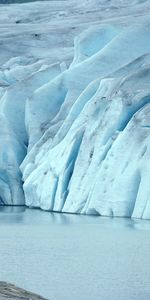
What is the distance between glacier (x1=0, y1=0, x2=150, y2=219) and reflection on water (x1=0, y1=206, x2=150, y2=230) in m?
0.23

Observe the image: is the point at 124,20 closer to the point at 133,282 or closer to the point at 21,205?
the point at 21,205

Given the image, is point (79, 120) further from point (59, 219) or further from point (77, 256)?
point (77, 256)

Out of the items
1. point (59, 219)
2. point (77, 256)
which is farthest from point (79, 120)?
point (77, 256)

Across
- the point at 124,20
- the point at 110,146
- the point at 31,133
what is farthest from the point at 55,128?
the point at 124,20

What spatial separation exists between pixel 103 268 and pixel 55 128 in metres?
11.0

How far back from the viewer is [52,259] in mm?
18969

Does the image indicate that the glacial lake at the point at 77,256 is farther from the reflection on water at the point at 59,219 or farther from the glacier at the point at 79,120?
the glacier at the point at 79,120

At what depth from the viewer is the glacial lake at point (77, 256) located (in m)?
16.3

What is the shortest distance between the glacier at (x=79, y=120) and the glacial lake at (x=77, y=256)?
0.76 m

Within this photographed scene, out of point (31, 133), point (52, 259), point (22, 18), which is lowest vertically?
point (22, 18)

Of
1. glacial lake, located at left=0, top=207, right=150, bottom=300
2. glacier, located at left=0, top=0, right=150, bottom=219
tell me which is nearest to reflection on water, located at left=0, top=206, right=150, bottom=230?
glacial lake, located at left=0, top=207, right=150, bottom=300

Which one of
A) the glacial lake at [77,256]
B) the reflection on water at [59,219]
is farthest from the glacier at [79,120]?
→ the glacial lake at [77,256]

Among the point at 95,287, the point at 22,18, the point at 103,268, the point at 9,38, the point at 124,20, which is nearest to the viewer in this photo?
the point at 95,287

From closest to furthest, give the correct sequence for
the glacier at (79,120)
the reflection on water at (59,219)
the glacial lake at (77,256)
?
1. the glacial lake at (77,256)
2. the reflection on water at (59,219)
3. the glacier at (79,120)
